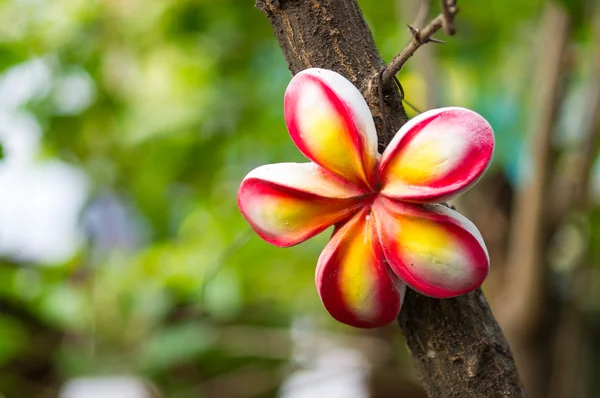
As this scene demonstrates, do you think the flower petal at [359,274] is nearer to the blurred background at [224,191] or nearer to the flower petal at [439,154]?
the flower petal at [439,154]

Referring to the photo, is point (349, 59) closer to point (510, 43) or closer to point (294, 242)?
point (294, 242)

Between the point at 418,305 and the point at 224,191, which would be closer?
the point at 418,305

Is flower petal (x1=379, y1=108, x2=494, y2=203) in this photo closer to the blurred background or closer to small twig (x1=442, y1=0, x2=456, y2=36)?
small twig (x1=442, y1=0, x2=456, y2=36)

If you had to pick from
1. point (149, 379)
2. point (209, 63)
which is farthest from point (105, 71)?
point (149, 379)

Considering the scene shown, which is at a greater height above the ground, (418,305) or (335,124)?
(335,124)

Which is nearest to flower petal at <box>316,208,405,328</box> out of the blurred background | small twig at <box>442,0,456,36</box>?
small twig at <box>442,0,456,36</box>

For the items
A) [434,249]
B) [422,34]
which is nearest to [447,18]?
[422,34]

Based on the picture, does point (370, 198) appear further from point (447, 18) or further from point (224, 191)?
point (224, 191)
